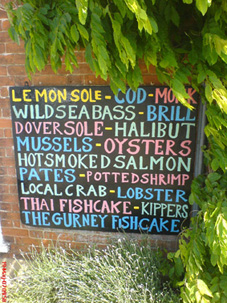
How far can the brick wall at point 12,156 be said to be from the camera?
2.56 m

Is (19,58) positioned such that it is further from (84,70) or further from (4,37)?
(84,70)

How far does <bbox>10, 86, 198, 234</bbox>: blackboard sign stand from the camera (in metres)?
2.52

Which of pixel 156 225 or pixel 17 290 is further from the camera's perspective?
pixel 156 225

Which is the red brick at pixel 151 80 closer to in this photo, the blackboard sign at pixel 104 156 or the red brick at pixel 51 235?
the blackboard sign at pixel 104 156

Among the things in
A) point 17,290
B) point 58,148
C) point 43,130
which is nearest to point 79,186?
point 58,148

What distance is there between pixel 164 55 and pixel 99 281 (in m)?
1.88

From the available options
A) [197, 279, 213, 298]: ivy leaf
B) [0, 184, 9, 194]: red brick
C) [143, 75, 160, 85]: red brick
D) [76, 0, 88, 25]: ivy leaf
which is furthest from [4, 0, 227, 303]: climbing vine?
[0, 184, 9, 194]: red brick

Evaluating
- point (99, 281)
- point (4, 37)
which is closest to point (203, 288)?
point (99, 281)

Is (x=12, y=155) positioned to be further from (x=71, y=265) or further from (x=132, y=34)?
(x=132, y=34)

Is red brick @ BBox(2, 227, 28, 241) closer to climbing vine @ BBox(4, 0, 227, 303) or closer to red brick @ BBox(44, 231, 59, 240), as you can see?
red brick @ BBox(44, 231, 59, 240)

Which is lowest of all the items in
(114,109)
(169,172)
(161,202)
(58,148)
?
(161,202)

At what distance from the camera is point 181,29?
2.17 m

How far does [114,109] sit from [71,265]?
1493 millimetres

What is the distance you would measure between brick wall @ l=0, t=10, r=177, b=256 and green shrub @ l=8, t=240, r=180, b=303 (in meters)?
0.31
